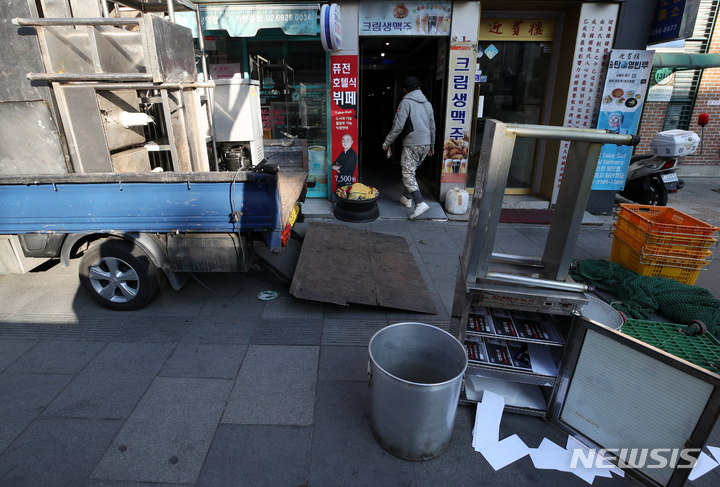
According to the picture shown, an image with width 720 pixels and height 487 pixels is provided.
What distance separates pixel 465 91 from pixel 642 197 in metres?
4.40

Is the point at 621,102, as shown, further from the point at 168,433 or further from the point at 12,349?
the point at 12,349

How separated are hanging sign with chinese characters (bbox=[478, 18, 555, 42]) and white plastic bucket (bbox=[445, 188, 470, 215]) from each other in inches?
129

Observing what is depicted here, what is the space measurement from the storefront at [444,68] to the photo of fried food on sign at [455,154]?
2 cm

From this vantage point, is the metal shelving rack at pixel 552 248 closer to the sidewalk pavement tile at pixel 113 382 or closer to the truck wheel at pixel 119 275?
the sidewalk pavement tile at pixel 113 382

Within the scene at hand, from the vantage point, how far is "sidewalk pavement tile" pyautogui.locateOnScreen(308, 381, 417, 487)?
7.97 feet

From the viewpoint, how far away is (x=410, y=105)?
715 centimetres

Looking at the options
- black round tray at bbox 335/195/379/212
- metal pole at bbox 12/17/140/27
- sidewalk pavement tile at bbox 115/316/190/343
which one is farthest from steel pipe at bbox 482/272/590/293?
black round tray at bbox 335/195/379/212

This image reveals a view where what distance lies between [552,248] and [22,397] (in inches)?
173

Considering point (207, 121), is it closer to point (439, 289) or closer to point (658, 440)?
point (439, 289)

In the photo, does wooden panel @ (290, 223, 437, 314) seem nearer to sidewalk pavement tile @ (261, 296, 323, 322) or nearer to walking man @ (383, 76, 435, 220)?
sidewalk pavement tile @ (261, 296, 323, 322)

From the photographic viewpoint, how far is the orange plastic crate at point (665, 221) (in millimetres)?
4420

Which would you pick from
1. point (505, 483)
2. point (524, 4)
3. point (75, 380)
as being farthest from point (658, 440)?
point (524, 4)

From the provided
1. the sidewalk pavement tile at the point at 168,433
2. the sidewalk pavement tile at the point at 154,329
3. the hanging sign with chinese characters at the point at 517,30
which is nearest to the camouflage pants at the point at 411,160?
the hanging sign with chinese characters at the point at 517,30

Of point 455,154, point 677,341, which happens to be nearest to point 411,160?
point 455,154
